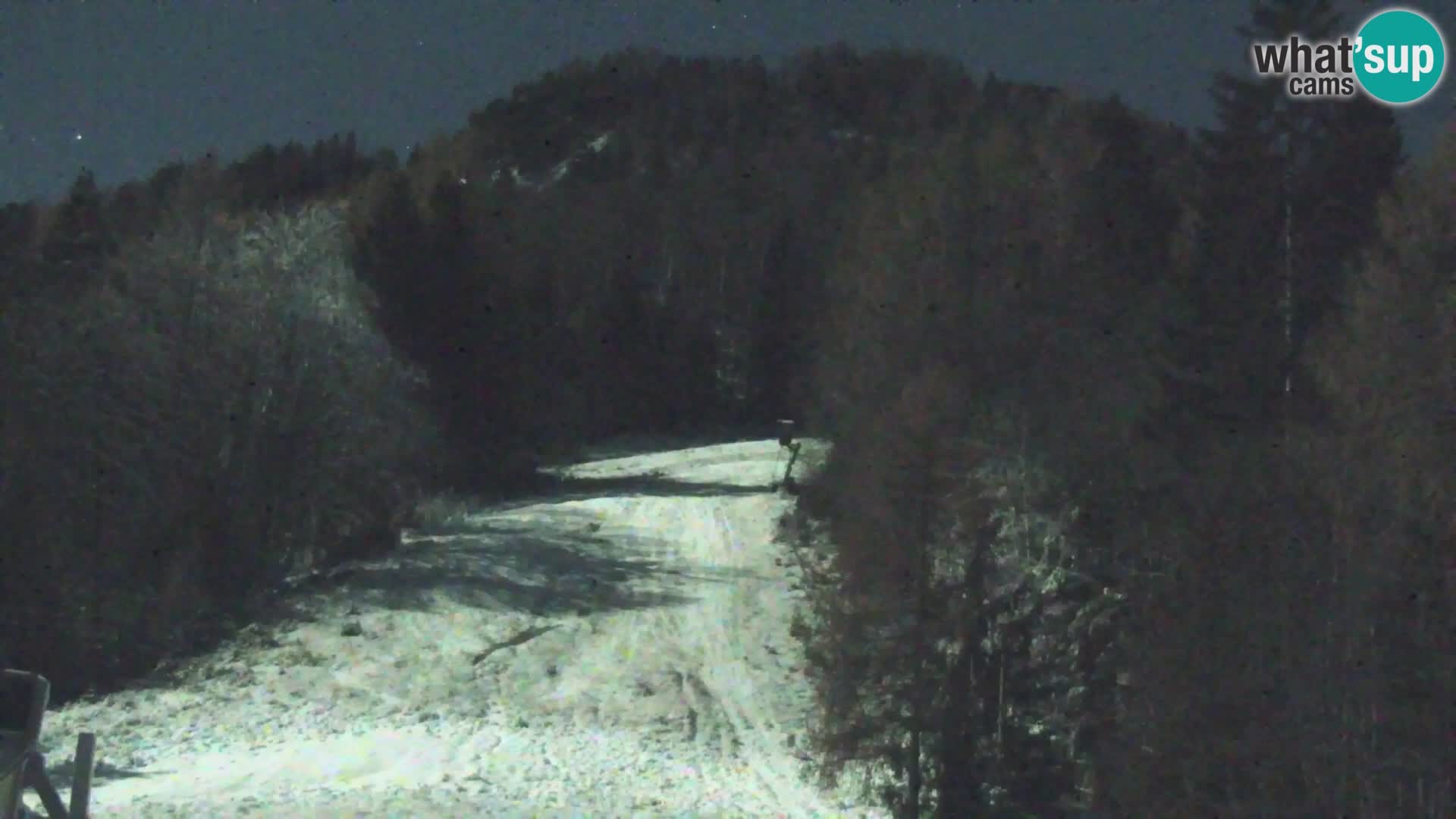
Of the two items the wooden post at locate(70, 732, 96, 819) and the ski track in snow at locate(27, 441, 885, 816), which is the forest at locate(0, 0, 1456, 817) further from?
the wooden post at locate(70, 732, 96, 819)

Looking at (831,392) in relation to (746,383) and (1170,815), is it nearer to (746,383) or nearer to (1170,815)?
(1170,815)

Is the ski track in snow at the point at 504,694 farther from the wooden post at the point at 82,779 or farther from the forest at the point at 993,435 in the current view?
the wooden post at the point at 82,779

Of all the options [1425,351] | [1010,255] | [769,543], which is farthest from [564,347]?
[1425,351]

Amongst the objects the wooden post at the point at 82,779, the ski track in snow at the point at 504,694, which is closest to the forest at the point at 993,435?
the ski track in snow at the point at 504,694

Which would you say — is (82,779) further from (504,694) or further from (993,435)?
(504,694)

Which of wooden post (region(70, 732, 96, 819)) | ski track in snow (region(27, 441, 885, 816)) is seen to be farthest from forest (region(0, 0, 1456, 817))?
wooden post (region(70, 732, 96, 819))

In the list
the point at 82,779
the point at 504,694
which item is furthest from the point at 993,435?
the point at 82,779
